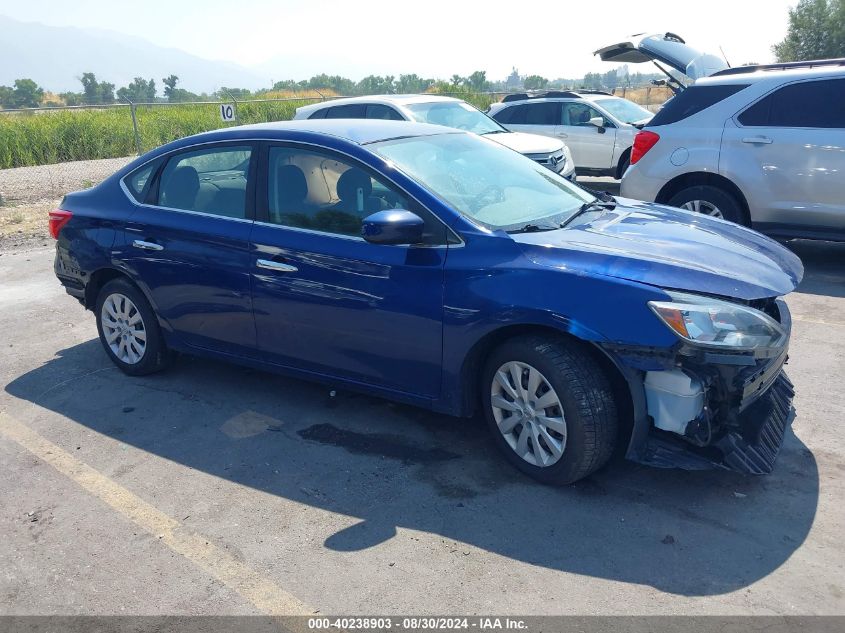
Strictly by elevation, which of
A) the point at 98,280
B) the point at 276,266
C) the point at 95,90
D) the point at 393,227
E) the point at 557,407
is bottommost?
the point at 557,407

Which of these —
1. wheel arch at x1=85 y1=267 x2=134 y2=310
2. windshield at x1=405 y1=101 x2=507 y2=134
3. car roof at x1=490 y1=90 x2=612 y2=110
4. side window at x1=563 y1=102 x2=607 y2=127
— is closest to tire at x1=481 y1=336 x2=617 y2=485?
wheel arch at x1=85 y1=267 x2=134 y2=310

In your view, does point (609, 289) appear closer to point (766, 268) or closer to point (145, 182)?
point (766, 268)

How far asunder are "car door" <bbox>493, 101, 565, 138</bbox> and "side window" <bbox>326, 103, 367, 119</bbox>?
3944 mm

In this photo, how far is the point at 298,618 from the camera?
9.97 ft

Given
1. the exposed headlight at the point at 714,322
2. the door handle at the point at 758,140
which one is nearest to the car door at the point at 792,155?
the door handle at the point at 758,140

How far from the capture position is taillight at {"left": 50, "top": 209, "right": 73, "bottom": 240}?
5.73 metres

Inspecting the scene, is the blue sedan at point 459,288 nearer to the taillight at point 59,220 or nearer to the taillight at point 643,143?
the taillight at point 59,220

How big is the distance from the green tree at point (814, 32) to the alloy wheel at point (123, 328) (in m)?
41.7

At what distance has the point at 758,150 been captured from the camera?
739 cm

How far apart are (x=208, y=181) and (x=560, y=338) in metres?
2.66

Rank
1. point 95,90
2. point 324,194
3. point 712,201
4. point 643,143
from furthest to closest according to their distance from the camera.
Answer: point 95,90, point 643,143, point 712,201, point 324,194

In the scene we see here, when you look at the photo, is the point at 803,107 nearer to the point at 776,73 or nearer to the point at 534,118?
the point at 776,73

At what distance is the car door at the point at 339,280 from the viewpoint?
4.06 meters

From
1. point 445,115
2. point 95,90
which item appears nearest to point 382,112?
point 445,115
